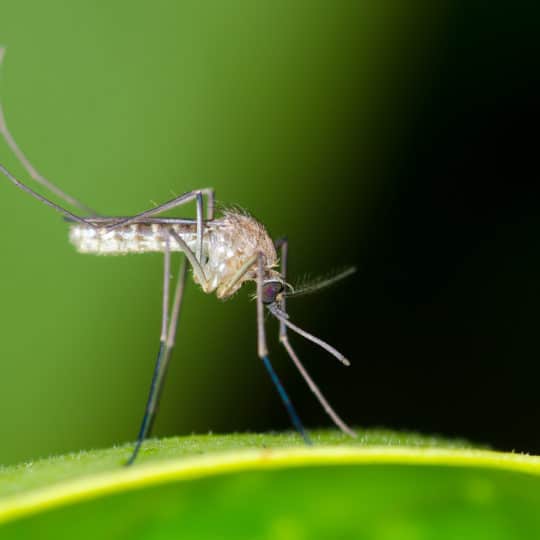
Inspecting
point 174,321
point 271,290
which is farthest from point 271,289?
point 174,321

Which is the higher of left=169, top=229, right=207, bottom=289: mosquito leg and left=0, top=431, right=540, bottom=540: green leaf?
left=169, top=229, right=207, bottom=289: mosquito leg

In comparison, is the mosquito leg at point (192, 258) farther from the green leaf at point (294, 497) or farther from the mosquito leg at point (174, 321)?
the green leaf at point (294, 497)

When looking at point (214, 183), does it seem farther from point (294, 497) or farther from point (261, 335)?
point (294, 497)

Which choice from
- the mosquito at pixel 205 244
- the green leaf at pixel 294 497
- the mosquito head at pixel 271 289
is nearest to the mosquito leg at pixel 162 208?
the mosquito at pixel 205 244

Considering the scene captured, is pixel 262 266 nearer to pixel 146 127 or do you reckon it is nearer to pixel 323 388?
pixel 146 127

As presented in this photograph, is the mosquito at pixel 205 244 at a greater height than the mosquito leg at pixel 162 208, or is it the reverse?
the mosquito leg at pixel 162 208

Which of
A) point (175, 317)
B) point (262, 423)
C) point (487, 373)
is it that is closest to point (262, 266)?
point (175, 317)

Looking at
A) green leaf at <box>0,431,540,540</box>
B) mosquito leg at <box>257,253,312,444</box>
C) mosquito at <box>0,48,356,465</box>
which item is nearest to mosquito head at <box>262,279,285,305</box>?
mosquito at <box>0,48,356,465</box>

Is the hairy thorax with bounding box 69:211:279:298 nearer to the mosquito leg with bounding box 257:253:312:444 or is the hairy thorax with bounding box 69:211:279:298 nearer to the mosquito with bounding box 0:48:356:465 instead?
the mosquito with bounding box 0:48:356:465
